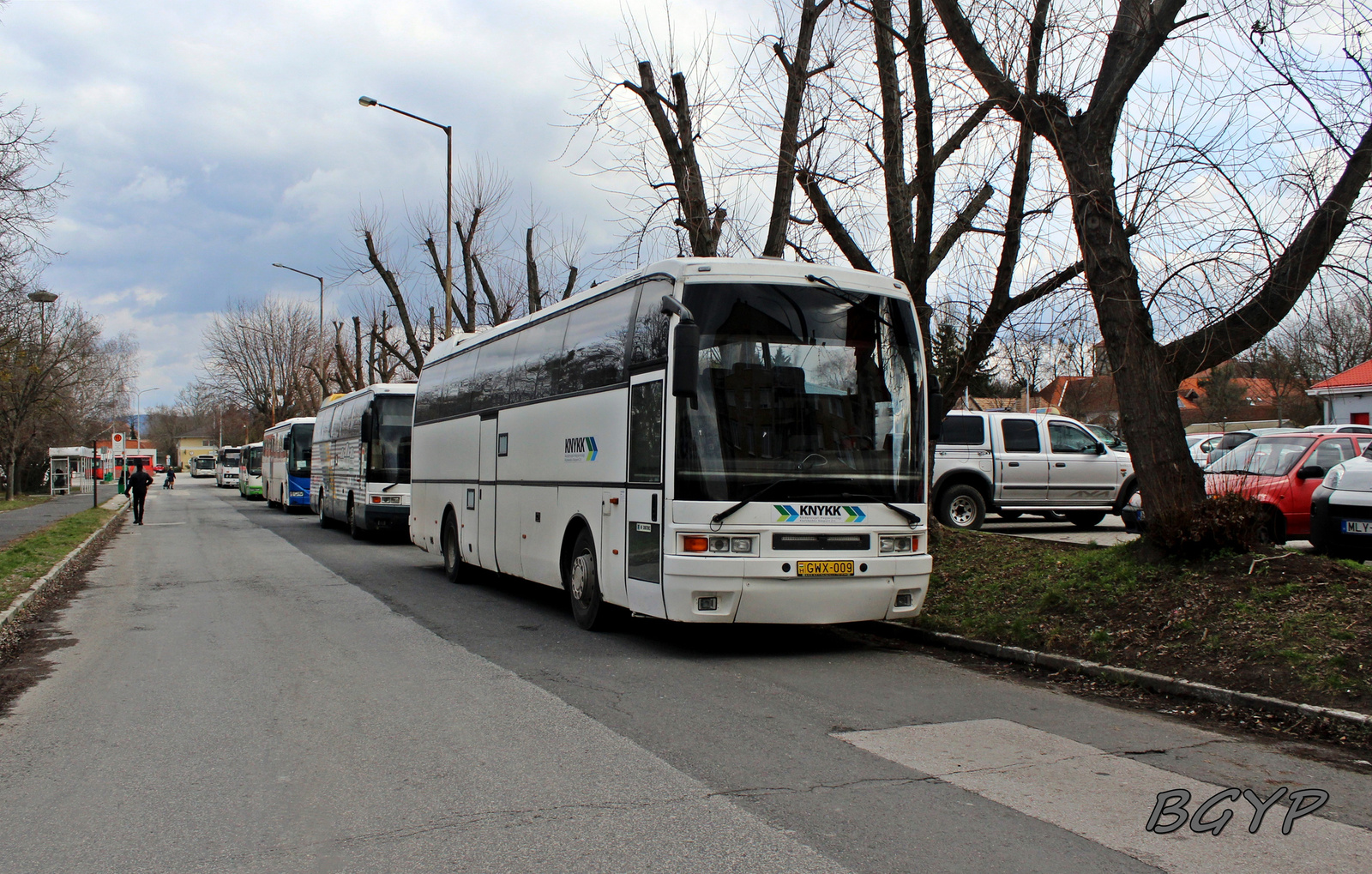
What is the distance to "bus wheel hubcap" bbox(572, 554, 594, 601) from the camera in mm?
10180

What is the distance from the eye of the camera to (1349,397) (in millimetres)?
46594

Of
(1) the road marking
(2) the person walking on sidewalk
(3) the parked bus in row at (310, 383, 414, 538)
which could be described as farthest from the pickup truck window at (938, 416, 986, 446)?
(2) the person walking on sidewalk

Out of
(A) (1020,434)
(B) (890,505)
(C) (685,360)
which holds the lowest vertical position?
(B) (890,505)

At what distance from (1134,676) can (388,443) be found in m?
18.0

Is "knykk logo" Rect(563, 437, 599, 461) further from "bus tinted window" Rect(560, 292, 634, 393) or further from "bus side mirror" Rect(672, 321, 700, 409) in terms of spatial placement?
"bus side mirror" Rect(672, 321, 700, 409)

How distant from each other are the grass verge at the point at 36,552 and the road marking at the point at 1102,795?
33.7 ft

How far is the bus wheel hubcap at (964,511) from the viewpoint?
19.1 m

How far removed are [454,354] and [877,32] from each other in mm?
7639

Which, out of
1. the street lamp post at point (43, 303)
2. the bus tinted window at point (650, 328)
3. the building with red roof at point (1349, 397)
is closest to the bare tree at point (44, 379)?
the street lamp post at point (43, 303)

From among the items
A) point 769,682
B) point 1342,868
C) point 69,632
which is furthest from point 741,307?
point 69,632

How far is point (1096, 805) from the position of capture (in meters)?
4.81

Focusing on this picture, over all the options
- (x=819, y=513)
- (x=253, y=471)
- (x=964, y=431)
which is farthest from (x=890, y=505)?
(x=253, y=471)

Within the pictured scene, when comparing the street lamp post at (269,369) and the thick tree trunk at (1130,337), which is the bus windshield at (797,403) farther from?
the street lamp post at (269,369)

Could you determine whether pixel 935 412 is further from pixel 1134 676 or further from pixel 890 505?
pixel 1134 676
